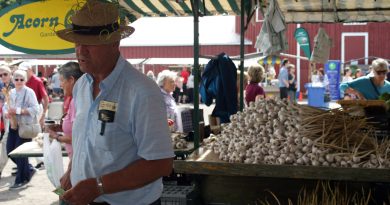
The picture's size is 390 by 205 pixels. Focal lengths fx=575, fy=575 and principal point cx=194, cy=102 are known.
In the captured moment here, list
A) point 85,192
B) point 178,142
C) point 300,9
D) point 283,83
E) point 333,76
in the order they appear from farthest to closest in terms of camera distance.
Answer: point 333,76 < point 283,83 < point 300,9 < point 178,142 < point 85,192

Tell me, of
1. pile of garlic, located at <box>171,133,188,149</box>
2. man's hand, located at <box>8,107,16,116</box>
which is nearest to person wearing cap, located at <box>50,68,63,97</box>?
man's hand, located at <box>8,107,16,116</box>

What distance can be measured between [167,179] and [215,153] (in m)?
1.22

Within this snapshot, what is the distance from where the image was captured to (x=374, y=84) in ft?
25.8

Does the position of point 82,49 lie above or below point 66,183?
above

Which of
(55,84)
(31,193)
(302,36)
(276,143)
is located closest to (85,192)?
(276,143)

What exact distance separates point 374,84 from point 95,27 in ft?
19.8

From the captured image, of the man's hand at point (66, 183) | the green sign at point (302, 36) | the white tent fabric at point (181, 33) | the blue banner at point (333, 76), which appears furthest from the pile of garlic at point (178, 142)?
the white tent fabric at point (181, 33)

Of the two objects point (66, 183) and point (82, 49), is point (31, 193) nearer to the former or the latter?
point (66, 183)

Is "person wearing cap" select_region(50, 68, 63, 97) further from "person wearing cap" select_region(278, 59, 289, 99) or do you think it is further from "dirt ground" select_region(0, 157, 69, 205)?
"dirt ground" select_region(0, 157, 69, 205)

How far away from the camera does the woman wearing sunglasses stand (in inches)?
324

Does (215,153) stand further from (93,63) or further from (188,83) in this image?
(188,83)

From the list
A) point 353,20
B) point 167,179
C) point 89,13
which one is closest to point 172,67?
point 353,20

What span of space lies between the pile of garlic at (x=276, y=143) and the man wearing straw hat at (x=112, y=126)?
1500 mm

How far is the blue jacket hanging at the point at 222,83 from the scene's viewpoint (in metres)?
6.95
